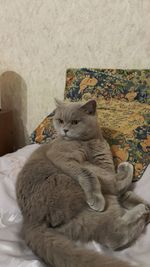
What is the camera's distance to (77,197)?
108 centimetres

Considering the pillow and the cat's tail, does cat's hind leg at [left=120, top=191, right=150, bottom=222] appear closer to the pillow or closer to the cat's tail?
the pillow

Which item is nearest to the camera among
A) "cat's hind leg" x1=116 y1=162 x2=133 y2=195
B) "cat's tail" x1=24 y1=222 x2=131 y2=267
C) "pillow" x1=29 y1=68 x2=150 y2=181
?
"cat's tail" x1=24 y1=222 x2=131 y2=267

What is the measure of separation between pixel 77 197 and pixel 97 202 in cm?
7

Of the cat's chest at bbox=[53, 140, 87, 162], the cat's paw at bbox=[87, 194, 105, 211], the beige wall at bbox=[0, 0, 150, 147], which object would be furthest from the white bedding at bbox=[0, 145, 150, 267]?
the beige wall at bbox=[0, 0, 150, 147]

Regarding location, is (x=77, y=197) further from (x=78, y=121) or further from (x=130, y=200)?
(x=78, y=121)

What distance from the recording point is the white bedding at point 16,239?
0.89 m

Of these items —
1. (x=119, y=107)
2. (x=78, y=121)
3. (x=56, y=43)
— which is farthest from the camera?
(x=56, y=43)

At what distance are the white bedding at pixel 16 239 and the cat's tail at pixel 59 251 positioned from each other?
0.11ft

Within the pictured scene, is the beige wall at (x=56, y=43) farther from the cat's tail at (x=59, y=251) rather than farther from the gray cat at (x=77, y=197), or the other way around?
the cat's tail at (x=59, y=251)

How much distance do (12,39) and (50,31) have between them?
355 millimetres

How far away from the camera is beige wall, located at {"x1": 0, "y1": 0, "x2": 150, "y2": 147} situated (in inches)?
70.5

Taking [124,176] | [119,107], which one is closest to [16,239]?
[124,176]

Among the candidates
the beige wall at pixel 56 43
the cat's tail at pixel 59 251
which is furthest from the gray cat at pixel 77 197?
the beige wall at pixel 56 43

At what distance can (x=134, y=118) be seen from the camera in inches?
57.1
